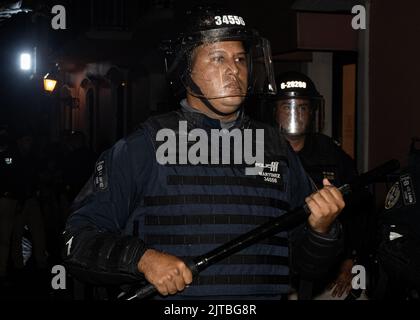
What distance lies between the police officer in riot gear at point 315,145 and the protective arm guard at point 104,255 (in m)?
2.69

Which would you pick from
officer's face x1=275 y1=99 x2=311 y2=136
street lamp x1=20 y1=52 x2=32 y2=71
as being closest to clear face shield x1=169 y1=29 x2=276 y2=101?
officer's face x1=275 y1=99 x2=311 y2=136

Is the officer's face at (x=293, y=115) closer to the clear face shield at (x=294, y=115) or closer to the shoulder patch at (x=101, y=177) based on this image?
the clear face shield at (x=294, y=115)

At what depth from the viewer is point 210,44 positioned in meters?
3.44

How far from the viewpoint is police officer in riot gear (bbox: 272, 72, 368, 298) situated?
5.55 meters

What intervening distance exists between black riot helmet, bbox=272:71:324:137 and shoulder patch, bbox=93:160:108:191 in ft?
9.43

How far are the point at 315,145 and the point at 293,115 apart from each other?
0.33m

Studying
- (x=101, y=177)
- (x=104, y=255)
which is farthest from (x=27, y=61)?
(x=104, y=255)

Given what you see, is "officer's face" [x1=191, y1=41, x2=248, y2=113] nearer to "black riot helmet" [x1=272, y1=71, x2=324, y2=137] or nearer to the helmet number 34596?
the helmet number 34596

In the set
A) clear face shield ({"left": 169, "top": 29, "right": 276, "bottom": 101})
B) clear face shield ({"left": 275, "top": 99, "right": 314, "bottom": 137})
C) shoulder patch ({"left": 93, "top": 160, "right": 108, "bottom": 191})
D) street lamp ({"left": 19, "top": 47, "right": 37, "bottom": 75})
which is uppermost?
street lamp ({"left": 19, "top": 47, "right": 37, "bottom": 75})

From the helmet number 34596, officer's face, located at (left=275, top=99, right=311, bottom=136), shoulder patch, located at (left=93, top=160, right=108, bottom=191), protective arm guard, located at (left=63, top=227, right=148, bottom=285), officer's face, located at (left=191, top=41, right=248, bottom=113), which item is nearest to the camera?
protective arm guard, located at (left=63, top=227, right=148, bottom=285)

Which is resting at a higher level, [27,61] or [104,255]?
[27,61]

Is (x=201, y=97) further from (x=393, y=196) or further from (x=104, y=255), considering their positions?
(x=393, y=196)

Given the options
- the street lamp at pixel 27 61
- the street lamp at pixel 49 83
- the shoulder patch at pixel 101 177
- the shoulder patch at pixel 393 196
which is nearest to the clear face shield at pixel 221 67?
the shoulder patch at pixel 101 177

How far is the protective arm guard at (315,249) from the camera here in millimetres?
3115
